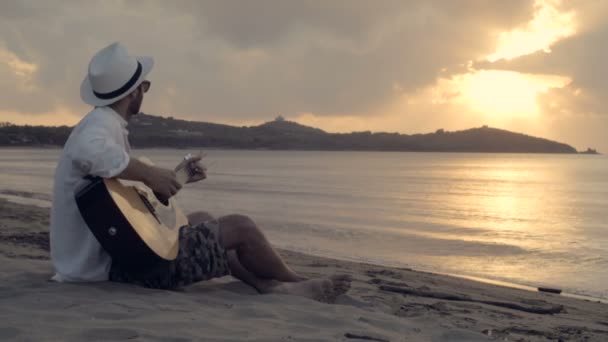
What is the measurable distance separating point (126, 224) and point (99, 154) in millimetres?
452

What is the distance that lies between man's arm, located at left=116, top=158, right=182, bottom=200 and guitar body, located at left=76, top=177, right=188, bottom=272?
13 cm

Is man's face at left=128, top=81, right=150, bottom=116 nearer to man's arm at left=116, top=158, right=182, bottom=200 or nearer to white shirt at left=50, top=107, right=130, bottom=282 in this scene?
white shirt at left=50, top=107, right=130, bottom=282

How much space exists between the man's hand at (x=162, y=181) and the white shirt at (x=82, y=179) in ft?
0.69

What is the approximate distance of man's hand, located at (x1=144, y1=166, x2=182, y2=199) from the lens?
4445mm

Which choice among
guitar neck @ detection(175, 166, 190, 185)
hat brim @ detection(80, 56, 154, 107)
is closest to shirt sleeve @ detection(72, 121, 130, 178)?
hat brim @ detection(80, 56, 154, 107)

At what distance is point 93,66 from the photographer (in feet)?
15.2

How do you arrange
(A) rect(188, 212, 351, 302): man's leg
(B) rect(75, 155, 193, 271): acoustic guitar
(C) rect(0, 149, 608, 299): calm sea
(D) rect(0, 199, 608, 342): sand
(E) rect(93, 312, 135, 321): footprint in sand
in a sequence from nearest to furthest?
(D) rect(0, 199, 608, 342): sand < (E) rect(93, 312, 135, 321): footprint in sand < (B) rect(75, 155, 193, 271): acoustic guitar < (A) rect(188, 212, 351, 302): man's leg < (C) rect(0, 149, 608, 299): calm sea

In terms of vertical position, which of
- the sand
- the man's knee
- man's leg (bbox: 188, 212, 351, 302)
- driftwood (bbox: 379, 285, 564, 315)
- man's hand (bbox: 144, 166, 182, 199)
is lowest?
driftwood (bbox: 379, 285, 564, 315)

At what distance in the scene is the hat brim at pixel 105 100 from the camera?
14.9ft

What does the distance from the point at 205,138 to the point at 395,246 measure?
105412mm

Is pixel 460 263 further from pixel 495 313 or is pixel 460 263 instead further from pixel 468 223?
pixel 468 223

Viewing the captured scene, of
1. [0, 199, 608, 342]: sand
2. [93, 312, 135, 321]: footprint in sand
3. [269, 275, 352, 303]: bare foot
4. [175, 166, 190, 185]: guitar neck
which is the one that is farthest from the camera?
[269, 275, 352, 303]: bare foot

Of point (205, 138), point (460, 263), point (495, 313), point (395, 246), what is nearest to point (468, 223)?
point (395, 246)

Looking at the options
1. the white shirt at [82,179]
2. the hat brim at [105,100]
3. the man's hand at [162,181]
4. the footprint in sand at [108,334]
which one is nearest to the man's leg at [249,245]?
the man's hand at [162,181]
